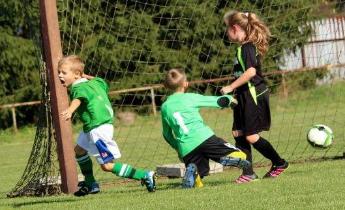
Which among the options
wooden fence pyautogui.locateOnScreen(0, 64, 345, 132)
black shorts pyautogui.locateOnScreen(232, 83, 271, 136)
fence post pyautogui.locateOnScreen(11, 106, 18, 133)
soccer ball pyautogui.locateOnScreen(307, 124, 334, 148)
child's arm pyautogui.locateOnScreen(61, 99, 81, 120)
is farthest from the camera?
fence post pyautogui.locateOnScreen(11, 106, 18, 133)

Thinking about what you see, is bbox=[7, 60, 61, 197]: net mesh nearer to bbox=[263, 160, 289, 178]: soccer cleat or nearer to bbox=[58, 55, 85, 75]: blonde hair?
bbox=[58, 55, 85, 75]: blonde hair

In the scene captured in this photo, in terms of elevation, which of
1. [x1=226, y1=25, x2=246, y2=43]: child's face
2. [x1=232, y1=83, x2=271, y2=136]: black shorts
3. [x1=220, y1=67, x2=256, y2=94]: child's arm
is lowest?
[x1=232, y1=83, x2=271, y2=136]: black shorts

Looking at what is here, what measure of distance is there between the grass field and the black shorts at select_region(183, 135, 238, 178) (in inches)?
10.0

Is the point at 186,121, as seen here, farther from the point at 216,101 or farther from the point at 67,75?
the point at 67,75

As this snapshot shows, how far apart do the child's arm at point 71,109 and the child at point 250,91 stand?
1.56 meters

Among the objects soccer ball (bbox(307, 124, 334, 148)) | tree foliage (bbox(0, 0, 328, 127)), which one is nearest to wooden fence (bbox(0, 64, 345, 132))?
tree foliage (bbox(0, 0, 328, 127))

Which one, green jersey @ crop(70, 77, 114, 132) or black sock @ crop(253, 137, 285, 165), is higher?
green jersey @ crop(70, 77, 114, 132)

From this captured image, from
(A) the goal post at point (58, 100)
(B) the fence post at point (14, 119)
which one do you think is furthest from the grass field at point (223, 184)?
(B) the fence post at point (14, 119)

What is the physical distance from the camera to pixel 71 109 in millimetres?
7719

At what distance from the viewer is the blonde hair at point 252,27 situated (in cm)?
872

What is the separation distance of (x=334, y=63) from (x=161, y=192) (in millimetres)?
10844

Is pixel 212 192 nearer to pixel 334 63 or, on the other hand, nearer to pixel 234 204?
pixel 234 204

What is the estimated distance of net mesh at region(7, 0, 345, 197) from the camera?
12422 mm

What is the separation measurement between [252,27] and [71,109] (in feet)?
7.11
